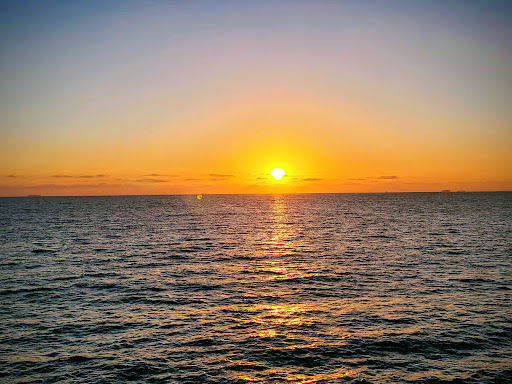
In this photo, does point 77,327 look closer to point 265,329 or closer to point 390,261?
point 265,329

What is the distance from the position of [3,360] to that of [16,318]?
7.60 meters

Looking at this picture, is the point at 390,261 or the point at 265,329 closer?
the point at 265,329

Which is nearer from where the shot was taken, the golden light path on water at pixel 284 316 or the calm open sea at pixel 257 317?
the golden light path on water at pixel 284 316

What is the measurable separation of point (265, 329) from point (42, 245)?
53118mm

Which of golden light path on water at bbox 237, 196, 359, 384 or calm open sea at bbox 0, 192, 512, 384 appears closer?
golden light path on water at bbox 237, 196, 359, 384

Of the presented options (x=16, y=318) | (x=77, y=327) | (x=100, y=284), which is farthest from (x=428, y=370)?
(x=100, y=284)

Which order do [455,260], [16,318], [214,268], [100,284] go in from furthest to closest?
[455,260], [214,268], [100,284], [16,318]

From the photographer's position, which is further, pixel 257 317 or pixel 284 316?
pixel 284 316

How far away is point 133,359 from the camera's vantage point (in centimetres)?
2122

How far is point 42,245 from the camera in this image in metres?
63.7

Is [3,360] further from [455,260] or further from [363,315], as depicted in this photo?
[455,260]

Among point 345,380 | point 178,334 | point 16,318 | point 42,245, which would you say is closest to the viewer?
point 345,380

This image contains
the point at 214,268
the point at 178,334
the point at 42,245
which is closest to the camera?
the point at 178,334

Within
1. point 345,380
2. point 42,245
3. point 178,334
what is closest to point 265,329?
point 178,334
